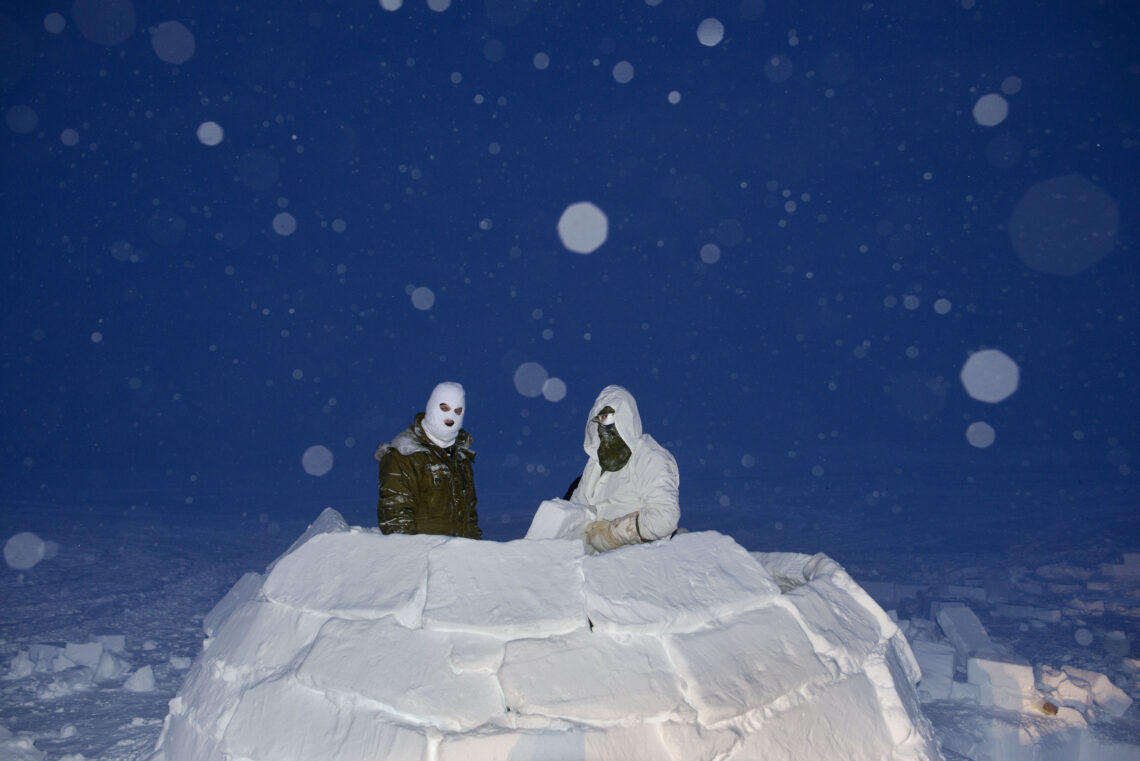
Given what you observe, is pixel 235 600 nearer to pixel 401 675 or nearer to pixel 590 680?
pixel 401 675

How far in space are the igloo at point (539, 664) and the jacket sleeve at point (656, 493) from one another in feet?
1.00

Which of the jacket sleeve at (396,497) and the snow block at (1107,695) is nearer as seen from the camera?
the jacket sleeve at (396,497)

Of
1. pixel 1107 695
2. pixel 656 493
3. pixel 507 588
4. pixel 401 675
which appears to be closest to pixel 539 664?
pixel 507 588

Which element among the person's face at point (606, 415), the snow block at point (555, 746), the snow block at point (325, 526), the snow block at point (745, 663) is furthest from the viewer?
the person's face at point (606, 415)

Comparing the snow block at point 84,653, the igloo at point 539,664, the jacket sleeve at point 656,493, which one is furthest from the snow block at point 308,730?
the snow block at point 84,653

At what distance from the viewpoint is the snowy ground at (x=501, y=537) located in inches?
194

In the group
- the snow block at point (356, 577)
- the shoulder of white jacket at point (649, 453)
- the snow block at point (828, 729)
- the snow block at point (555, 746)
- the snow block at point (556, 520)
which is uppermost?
the shoulder of white jacket at point (649, 453)

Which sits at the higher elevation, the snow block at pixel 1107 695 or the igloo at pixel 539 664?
the igloo at pixel 539 664

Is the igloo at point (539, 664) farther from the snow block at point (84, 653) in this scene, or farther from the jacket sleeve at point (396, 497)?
the snow block at point (84, 653)

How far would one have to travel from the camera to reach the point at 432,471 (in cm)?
364

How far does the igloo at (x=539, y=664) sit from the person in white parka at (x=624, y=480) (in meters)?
0.37

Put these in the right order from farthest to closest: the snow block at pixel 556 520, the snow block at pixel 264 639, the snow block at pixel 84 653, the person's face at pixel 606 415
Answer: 1. the snow block at pixel 84 653
2. the person's face at pixel 606 415
3. the snow block at pixel 556 520
4. the snow block at pixel 264 639

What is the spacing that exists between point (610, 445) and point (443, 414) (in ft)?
2.91

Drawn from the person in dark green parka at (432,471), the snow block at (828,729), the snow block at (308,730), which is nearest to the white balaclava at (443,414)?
the person in dark green parka at (432,471)
